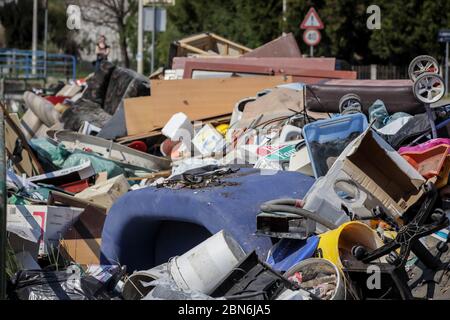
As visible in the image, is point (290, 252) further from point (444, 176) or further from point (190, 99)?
point (190, 99)

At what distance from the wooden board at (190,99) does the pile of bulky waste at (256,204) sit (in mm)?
259

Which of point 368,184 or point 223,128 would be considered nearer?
point 368,184

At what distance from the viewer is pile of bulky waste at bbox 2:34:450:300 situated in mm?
4430

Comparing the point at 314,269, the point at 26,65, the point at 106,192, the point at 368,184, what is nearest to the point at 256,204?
the point at 368,184

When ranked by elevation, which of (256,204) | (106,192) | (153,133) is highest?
(256,204)

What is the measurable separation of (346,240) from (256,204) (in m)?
0.71

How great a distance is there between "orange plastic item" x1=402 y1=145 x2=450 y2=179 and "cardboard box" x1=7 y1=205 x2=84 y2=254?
229 cm

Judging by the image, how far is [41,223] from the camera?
228 inches

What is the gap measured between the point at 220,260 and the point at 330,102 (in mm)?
3214

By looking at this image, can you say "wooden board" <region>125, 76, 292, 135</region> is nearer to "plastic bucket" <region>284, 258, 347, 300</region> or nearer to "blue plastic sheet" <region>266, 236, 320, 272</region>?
"blue plastic sheet" <region>266, 236, 320, 272</region>

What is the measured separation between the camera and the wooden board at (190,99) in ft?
30.5

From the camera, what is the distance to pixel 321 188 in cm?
504

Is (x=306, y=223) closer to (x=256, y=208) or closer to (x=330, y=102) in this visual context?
(x=256, y=208)

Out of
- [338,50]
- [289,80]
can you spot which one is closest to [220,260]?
[289,80]
